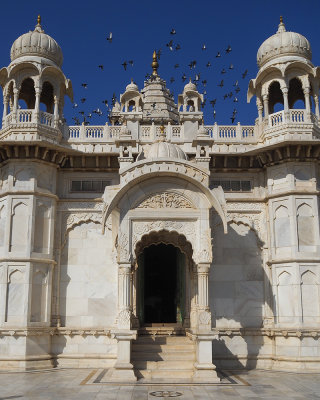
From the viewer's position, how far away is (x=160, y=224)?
14.8 m

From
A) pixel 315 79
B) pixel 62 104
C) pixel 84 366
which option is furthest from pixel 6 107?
pixel 315 79

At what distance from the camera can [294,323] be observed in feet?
53.6

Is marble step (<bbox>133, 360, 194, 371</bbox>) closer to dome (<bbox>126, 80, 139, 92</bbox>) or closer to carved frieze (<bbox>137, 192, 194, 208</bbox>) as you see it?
carved frieze (<bbox>137, 192, 194, 208</bbox>)

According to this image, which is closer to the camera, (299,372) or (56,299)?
(299,372)

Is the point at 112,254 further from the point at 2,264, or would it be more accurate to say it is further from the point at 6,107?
the point at 6,107

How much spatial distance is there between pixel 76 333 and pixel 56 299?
1.41m

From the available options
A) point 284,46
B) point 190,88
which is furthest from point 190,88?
point 284,46

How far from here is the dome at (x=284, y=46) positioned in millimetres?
18531

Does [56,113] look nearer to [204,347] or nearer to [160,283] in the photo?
[160,283]

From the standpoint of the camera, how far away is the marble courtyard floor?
11.7 m

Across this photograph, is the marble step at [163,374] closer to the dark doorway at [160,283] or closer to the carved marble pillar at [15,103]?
the dark doorway at [160,283]

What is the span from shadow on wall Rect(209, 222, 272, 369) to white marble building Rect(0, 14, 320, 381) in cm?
4

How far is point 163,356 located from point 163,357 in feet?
0.18

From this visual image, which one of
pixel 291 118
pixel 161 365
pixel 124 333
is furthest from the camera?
pixel 291 118
